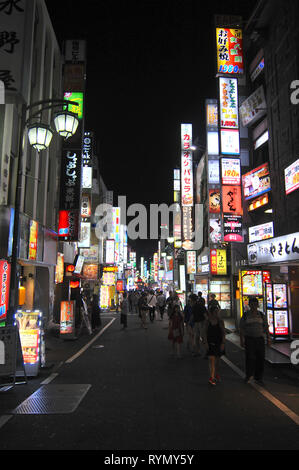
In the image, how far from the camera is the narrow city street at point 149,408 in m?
4.74

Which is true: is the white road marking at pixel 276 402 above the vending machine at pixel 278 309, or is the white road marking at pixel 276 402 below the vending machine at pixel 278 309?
below

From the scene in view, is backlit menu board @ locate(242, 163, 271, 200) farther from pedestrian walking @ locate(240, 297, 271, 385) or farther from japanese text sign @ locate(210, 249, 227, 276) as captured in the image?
pedestrian walking @ locate(240, 297, 271, 385)

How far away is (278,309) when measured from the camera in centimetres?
1312

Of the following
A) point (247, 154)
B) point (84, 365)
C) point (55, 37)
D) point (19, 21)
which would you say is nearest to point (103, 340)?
point (84, 365)

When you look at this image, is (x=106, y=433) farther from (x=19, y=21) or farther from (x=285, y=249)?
(x=19, y=21)

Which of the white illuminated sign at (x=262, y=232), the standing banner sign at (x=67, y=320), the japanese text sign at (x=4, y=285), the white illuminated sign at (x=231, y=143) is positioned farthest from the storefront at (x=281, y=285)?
the japanese text sign at (x=4, y=285)

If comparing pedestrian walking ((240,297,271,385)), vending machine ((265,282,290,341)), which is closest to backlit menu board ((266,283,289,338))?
vending machine ((265,282,290,341))

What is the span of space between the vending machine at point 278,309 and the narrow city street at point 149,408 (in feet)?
10.8

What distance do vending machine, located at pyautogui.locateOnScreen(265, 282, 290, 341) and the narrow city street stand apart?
3.30m

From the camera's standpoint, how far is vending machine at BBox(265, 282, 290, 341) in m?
13.1

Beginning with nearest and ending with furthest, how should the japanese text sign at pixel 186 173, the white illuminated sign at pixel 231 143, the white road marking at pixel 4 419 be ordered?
the white road marking at pixel 4 419 → the white illuminated sign at pixel 231 143 → the japanese text sign at pixel 186 173

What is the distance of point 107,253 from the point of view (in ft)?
130

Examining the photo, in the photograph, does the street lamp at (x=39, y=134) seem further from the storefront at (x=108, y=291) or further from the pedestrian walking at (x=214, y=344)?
the storefront at (x=108, y=291)

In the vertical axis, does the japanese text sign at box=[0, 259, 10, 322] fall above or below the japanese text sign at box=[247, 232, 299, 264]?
below
